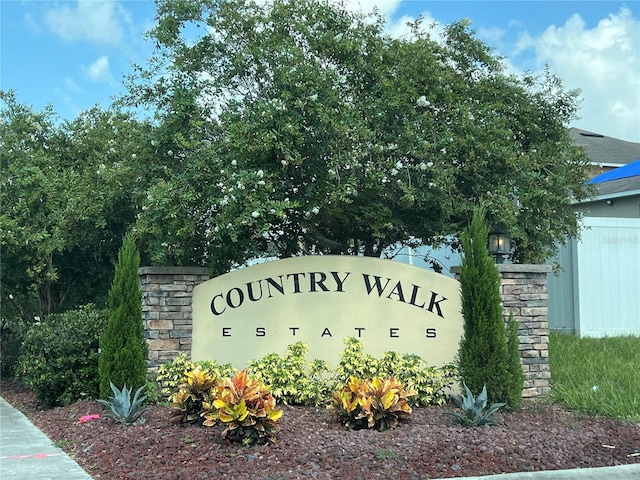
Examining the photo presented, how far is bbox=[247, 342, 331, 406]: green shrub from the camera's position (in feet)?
25.3

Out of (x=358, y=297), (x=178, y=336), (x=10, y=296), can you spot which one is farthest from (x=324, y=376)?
(x=10, y=296)

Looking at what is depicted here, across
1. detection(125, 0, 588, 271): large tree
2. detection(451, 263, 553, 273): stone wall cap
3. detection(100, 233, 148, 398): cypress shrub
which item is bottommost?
detection(100, 233, 148, 398): cypress shrub

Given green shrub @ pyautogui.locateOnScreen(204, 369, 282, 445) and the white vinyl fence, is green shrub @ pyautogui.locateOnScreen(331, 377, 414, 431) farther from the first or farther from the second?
the white vinyl fence

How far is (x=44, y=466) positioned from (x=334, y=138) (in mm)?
4455

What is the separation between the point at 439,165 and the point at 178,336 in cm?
372

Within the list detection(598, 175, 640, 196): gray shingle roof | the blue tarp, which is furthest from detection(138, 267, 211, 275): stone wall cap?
the blue tarp

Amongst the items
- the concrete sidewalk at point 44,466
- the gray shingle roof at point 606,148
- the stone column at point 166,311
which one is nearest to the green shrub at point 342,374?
the stone column at point 166,311

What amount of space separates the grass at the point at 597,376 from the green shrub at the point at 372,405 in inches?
82.8

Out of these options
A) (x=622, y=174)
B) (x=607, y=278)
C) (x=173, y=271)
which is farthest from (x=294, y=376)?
(x=622, y=174)

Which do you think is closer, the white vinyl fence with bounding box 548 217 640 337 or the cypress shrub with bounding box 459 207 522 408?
the cypress shrub with bounding box 459 207 522 408

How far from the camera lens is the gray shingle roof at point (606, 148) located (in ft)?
70.1

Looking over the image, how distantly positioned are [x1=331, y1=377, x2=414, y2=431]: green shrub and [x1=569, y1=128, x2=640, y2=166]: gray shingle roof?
16.1 m

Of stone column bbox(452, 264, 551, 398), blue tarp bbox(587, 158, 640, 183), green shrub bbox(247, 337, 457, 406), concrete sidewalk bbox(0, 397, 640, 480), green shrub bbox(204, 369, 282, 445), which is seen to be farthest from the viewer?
blue tarp bbox(587, 158, 640, 183)

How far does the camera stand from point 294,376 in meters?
7.84
